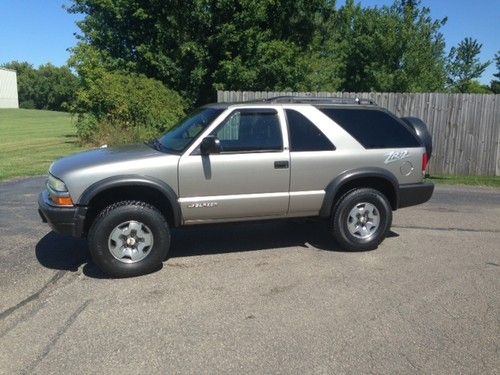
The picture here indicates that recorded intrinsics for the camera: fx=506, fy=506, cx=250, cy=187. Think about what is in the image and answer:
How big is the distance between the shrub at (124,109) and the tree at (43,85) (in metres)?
76.9

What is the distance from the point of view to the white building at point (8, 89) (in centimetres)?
8838

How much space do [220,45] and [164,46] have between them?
7.44 feet

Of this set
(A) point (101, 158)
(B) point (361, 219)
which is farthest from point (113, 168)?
(B) point (361, 219)

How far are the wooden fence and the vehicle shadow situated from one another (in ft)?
20.5

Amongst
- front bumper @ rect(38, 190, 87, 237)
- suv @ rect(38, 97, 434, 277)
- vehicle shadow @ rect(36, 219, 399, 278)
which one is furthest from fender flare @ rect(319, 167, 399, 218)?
front bumper @ rect(38, 190, 87, 237)

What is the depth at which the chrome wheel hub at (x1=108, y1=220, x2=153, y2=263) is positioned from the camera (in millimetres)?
5145

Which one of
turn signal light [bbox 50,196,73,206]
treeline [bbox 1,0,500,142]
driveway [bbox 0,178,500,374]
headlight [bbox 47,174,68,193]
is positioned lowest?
driveway [bbox 0,178,500,374]

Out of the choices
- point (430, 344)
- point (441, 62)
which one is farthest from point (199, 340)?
point (441, 62)

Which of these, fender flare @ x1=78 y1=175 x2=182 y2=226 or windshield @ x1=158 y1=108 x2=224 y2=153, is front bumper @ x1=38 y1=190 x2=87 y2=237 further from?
windshield @ x1=158 y1=108 x2=224 y2=153

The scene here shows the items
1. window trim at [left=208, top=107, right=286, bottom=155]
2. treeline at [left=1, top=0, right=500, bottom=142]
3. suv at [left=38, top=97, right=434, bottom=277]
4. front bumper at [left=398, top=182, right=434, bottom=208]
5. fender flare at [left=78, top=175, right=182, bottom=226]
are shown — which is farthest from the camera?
treeline at [left=1, top=0, right=500, bottom=142]

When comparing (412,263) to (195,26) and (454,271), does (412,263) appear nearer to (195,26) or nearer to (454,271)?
(454,271)

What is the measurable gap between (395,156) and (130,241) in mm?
3247

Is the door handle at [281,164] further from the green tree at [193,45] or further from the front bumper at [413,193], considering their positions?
the green tree at [193,45]

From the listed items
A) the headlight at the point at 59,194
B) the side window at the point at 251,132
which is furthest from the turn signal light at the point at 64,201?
the side window at the point at 251,132
